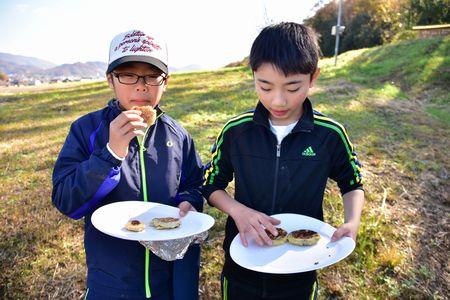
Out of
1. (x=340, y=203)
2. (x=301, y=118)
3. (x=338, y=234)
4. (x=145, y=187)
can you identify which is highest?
(x=301, y=118)

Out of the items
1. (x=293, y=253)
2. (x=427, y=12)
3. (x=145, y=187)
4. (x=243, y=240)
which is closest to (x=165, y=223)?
(x=145, y=187)

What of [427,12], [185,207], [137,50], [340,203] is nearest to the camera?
[137,50]

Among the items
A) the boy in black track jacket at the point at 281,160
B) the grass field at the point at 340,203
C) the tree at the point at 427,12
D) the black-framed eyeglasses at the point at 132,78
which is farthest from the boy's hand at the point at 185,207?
the tree at the point at 427,12

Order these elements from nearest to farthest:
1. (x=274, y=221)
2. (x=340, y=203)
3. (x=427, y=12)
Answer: (x=274, y=221) → (x=340, y=203) → (x=427, y=12)

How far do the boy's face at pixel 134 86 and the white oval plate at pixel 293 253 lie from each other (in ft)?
2.84

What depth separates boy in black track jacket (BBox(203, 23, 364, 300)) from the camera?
1913 mm

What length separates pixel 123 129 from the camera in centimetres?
179

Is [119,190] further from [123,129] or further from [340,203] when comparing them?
[340,203]

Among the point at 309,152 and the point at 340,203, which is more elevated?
the point at 309,152

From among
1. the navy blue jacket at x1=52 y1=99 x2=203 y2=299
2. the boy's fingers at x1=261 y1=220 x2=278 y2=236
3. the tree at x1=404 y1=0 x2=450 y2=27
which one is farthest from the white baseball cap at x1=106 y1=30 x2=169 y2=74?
the tree at x1=404 y1=0 x2=450 y2=27

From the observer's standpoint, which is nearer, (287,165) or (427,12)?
(287,165)

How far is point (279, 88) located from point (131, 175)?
0.88 meters

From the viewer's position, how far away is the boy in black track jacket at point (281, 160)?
1.91 metres

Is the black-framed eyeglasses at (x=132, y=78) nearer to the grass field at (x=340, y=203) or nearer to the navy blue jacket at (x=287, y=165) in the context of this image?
the navy blue jacket at (x=287, y=165)
